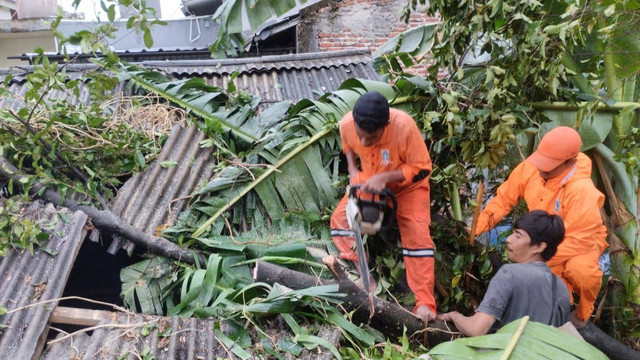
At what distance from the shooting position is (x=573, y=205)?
3.79m

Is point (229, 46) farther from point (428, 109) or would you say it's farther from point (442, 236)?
point (442, 236)

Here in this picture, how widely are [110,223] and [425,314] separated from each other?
2417mm

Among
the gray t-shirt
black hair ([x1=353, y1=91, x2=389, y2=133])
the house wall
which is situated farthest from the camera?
the house wall

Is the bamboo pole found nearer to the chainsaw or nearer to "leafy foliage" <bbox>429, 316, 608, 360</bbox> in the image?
"leafy foliage" <bbox>429, 316, 608, 360</bbox>

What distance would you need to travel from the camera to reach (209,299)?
381cm

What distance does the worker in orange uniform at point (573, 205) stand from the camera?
12.3 feet

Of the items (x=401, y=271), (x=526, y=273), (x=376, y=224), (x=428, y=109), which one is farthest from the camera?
(x=428, y=109)

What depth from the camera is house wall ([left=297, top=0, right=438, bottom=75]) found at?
32.7 ft

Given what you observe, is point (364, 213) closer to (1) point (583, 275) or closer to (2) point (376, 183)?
(2) point (376, 183)

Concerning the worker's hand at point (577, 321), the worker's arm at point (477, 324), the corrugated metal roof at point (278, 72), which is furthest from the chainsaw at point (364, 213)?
the corrugated metal roof at point (278, 72)

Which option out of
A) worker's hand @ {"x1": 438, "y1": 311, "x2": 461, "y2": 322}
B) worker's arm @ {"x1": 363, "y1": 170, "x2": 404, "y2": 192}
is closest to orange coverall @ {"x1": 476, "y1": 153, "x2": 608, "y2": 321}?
worker's hand @ {"x1": 438, "y1": 311, "x2": 461, "y2": 322}

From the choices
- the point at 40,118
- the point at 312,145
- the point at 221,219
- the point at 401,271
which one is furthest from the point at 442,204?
the point at 40,118

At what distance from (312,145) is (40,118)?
7.18 ft

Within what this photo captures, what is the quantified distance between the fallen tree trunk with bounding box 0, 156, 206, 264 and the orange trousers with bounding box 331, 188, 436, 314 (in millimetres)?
1056
